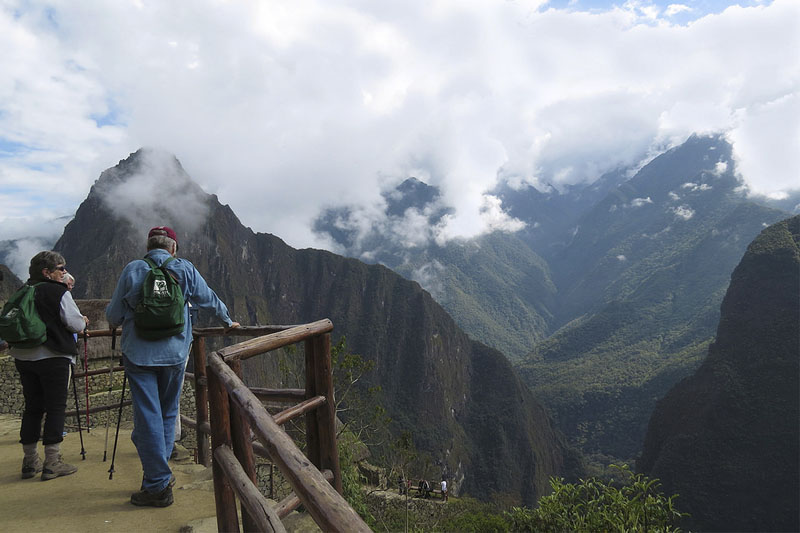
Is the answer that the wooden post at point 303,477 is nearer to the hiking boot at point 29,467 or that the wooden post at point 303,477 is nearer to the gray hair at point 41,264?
the gray hair at point 41,264

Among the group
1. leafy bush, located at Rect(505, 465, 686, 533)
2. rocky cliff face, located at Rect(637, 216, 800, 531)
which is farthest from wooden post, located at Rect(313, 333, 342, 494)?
rocky cliff face, located at Rect(637, 216, 800, 531)

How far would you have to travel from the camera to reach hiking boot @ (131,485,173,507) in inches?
133

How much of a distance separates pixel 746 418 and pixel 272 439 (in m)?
77.0

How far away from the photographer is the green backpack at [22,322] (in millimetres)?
3460

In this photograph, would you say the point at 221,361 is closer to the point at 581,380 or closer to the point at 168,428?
the point at 168,428

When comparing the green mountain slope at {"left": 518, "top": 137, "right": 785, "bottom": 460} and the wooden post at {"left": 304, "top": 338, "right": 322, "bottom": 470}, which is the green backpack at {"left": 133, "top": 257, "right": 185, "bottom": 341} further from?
the green mountain slope at {"left": 518, "top": 137, "right": 785, "bottom": 460}

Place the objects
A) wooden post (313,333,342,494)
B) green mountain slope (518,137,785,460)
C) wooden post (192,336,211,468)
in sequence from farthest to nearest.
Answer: green mountain slope (518,137,785,460), wooden post (192,336,211,468), wooden post (313,333,342,494)

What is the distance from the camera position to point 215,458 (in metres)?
2.30

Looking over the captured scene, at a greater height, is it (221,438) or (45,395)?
(45,395)

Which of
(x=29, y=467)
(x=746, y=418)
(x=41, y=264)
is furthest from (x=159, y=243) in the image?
(x=746, y=418)

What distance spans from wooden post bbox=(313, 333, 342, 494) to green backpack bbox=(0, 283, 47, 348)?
2.39 metres

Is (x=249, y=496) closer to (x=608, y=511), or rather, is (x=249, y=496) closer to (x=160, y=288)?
(x=160, y=288)

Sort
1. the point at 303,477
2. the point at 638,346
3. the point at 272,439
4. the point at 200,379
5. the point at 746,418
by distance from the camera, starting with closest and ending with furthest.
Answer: the point at 303,477, the point at 272,439, the point at 200,379, the point at 746,418, the point at 638,346

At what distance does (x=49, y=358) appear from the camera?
12.4 ft
